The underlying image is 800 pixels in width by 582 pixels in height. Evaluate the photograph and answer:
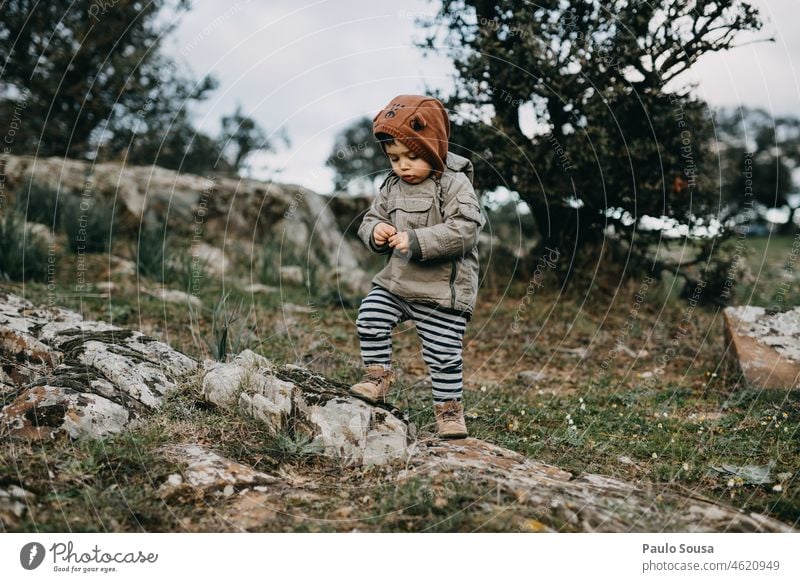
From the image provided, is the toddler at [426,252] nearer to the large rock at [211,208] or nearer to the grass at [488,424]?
the grass at [488,424]

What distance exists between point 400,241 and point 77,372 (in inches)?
72.1

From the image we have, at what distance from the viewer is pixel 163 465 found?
116 inches

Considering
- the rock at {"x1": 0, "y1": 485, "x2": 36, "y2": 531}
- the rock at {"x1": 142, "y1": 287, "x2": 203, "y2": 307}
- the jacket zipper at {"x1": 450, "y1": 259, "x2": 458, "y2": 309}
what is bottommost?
the rock at {"x1": 0, "y1": 485, "x2": 36, "y2": 531}

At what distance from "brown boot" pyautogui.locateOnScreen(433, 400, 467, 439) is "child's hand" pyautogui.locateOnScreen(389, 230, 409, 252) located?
2.82ft

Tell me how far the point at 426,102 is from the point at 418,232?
28.0 inches

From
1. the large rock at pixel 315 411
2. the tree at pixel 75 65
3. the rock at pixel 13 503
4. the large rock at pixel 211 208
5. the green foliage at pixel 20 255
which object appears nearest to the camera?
the rock at pixel 13 503

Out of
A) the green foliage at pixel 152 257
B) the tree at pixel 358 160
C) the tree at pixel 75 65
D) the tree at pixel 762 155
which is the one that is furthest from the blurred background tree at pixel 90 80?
Answer: the tree at pixel 762 155

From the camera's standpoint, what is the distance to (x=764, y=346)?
497 centimetres

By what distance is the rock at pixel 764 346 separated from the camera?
4.73 metres

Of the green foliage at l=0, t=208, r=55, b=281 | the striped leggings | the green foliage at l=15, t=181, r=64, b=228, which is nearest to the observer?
the striped leggings

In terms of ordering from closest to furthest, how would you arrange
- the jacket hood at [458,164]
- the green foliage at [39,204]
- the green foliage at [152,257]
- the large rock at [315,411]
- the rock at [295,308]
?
the large rock at [315,411], the jacket hood at [458,164], the rock at [295,308], the green foliage at [152,257], the green foliage at [39,204]

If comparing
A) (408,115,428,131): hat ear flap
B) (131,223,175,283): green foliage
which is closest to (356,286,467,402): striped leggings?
(408,115,428,131): hat ear flap

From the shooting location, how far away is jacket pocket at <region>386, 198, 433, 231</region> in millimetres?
3639

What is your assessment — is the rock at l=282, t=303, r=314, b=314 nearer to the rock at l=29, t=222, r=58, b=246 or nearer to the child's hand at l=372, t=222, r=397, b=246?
the rock at l=29, t=222, r=58, b=246
